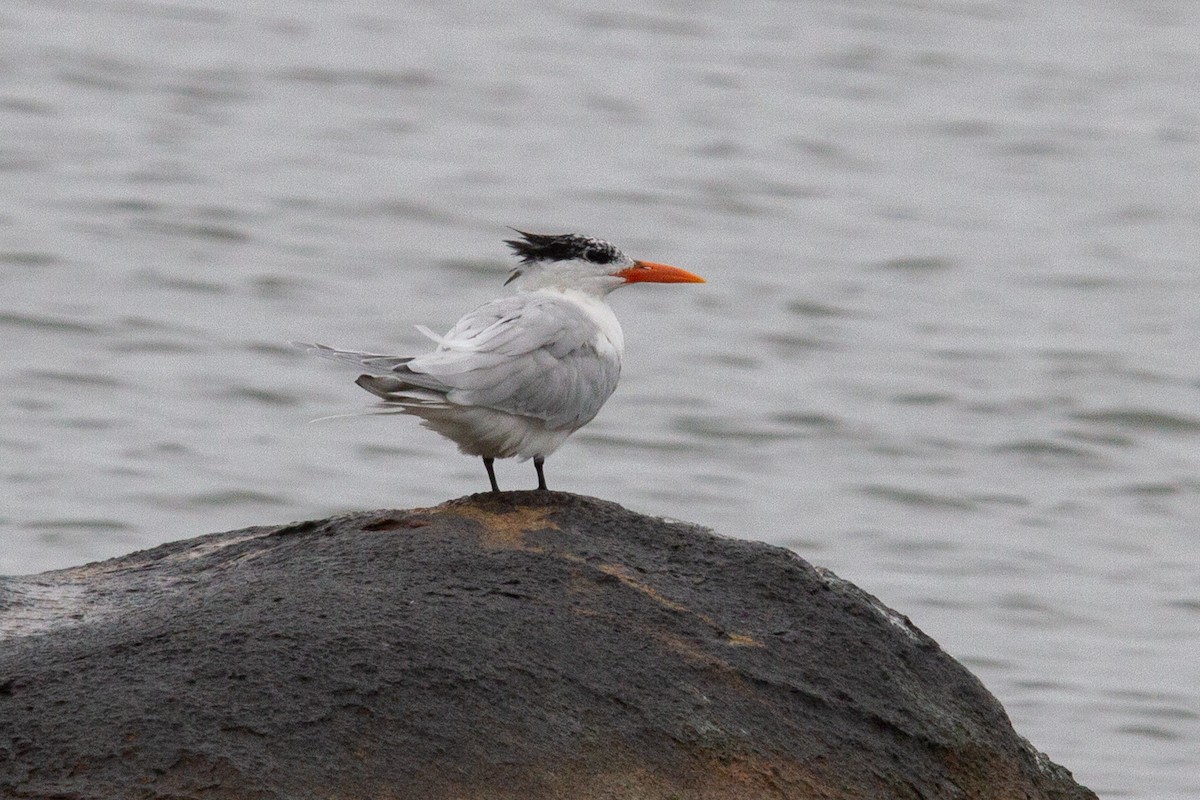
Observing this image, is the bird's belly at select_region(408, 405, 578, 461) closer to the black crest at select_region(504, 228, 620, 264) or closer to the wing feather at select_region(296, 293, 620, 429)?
the wing feather at select_region(296, 293, 620, 429)

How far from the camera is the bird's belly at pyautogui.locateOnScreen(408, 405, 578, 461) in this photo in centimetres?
607

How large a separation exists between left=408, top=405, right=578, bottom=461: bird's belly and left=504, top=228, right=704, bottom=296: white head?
774mm

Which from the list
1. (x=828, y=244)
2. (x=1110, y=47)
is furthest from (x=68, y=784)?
(x=1110, y=47)

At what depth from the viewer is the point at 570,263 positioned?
278 inches

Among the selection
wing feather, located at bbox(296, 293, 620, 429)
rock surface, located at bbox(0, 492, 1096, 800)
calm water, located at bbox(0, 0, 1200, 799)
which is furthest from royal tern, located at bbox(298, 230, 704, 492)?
calm water, located at bbox(0, 0, 1200, 799)

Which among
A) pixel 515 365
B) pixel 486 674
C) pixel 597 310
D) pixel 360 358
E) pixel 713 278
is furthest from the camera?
pixel 713 278

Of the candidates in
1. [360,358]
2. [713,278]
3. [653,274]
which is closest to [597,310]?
[653,274]

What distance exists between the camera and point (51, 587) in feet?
19.2

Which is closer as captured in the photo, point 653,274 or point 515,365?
point 515,365

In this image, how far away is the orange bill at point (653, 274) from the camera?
7188mm

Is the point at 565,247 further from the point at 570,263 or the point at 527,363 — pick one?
the point at 527,363

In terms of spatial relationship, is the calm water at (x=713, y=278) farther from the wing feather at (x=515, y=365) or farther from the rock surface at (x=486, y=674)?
the rock surface at (x=486, y=674)

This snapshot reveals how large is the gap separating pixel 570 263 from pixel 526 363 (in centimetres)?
93

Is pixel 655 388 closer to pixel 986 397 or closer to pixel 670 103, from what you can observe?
pixel 986 397
